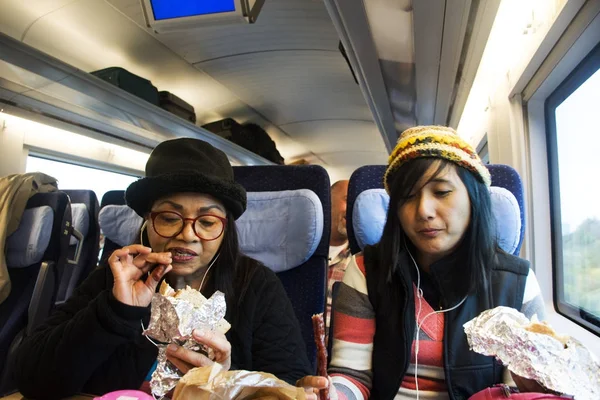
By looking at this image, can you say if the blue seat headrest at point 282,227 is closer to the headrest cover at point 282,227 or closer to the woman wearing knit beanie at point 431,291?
the headrest cover at point 282,227

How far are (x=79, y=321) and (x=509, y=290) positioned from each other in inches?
47.3

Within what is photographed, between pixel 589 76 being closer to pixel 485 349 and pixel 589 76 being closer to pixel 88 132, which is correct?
pixel 485 349

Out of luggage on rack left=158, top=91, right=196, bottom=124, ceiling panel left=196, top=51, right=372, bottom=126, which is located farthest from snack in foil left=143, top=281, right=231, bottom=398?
→ luggage on rack left=158, top=91, right=196, bottom=124

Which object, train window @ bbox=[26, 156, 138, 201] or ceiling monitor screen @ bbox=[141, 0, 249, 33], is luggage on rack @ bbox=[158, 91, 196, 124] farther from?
ceiling monitor screen @ bbox=[141, 0, 249, 33]

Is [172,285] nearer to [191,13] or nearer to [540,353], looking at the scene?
[540,353]

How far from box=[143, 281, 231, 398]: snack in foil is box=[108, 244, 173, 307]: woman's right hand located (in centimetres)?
22

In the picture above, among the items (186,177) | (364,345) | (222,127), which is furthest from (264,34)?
(364,345)

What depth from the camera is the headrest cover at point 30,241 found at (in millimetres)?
2219

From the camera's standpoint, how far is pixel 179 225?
4.05ft

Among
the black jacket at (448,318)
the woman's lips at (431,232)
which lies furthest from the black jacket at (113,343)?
the woman's lips at (431,232)

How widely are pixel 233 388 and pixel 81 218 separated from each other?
108 inches

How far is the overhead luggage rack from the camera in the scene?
2.47 meters

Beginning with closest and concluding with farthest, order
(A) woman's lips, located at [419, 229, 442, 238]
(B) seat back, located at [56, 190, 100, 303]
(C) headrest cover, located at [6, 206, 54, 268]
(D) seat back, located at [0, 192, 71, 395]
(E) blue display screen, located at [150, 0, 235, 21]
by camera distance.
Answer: (A) woman's lips, located at [419, 229, 442, 238] < (E) blue display screen, located at [150, 0, 235, 21] < (D) seat back, located at [0, 192, 71, 395] < (C) headrest cover, located at [6, 206, 54, 268] < (B) seat back, located at [56, 190, 100, 303]

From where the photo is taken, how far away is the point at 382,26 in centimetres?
218
